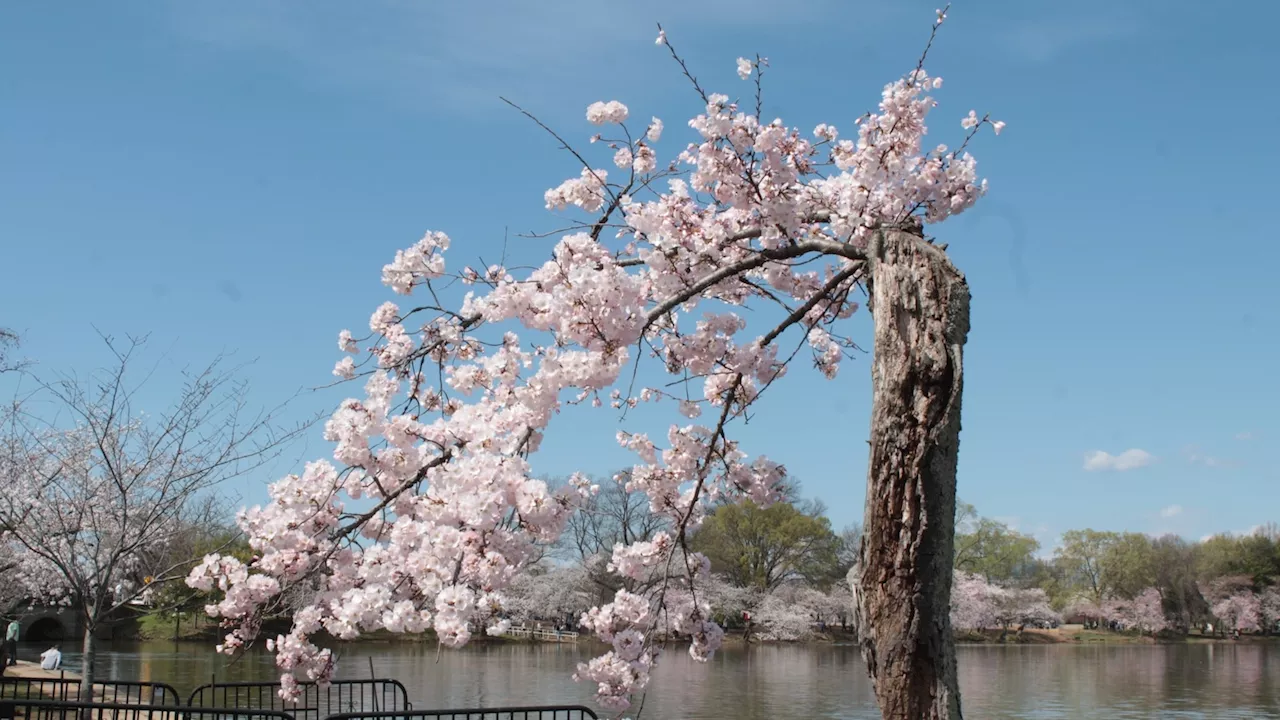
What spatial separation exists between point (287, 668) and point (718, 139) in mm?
3739

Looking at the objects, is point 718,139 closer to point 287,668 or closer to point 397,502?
point 397,502

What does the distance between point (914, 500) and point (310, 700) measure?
1485cm

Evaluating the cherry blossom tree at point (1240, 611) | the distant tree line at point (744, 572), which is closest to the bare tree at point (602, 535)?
the distant tree line at point (744, 572)

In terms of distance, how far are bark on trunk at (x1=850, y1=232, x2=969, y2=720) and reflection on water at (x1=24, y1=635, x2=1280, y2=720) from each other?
8239 millimetres

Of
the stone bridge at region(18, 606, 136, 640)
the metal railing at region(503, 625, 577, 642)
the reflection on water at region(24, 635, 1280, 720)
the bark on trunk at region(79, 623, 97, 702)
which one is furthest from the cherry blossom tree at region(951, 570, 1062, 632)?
the bark on trunk at region(79, 623, 97, 702)

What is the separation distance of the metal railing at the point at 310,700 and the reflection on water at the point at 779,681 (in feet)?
2.68

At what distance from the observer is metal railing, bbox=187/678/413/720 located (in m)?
7.33

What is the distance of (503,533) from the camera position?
179 inches

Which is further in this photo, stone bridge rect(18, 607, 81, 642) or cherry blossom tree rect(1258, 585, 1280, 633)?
cherry blossom tree rect(1258, 585, 1280, 633)

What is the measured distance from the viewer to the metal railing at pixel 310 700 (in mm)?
7325

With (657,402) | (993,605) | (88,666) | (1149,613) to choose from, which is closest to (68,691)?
(88,666)

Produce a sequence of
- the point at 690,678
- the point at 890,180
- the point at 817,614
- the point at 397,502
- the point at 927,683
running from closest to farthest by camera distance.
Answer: the point at 927,683 < the point at 890,180 < the point at 397,502 < the point at 690,678 < the point at 817,614

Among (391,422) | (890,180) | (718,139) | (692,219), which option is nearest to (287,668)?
(391,422)

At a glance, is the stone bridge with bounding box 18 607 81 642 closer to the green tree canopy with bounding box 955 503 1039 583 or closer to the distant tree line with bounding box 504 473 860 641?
the distant tree line with bounding box 504 473 860 641
